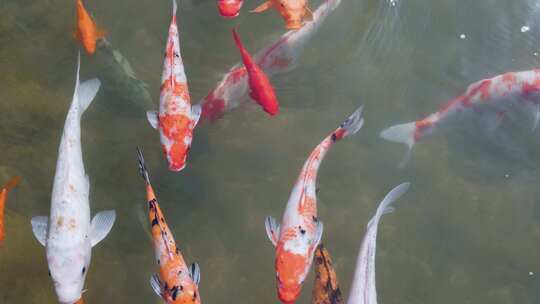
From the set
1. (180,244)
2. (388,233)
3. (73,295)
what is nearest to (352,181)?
(388,233)

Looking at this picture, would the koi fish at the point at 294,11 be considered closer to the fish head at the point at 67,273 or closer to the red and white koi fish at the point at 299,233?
the red and white koi fish at the point at 299,233

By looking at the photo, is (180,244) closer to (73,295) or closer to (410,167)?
(73,295)

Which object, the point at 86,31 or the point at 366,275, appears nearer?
the point at 366,275

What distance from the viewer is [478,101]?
18.1ft

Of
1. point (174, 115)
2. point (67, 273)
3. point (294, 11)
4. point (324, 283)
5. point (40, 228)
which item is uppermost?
point (294, 11)

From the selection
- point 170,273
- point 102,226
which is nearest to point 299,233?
point 170,273

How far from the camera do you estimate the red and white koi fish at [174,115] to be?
4.45m

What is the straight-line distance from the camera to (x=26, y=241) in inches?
187

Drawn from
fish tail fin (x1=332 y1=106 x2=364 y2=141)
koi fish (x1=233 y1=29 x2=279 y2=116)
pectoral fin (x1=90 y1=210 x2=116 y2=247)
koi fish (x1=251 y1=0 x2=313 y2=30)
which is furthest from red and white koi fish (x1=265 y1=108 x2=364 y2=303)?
pectoral fin (x1=90 y1=210 x2=116 y2=247)

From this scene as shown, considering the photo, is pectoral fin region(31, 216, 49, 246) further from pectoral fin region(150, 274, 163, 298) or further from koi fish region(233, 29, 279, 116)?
koi fish region(233, 29, 279, 116)

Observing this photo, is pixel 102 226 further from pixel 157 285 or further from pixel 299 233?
pixel 299 233

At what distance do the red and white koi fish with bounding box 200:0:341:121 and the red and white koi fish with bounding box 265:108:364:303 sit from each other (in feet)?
3.69

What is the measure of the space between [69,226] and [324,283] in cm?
204

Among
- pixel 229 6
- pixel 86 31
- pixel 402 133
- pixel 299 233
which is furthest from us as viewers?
pixel 402 133
